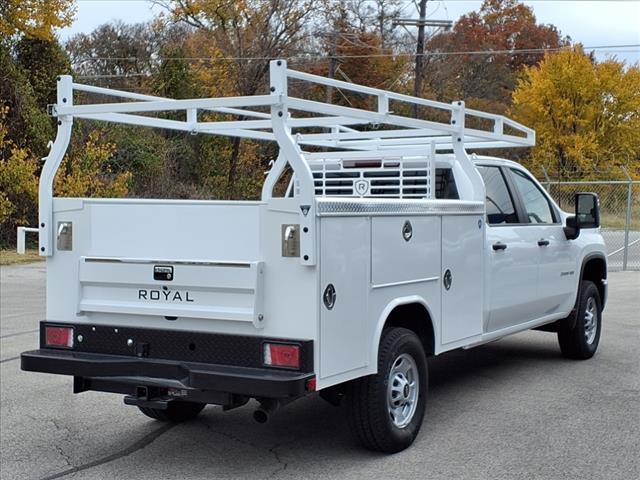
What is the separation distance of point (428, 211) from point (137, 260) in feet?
→ 6.71

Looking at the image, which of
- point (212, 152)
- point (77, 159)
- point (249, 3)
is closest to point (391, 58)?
point (249, 3)

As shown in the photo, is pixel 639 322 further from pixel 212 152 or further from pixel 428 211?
pixel 212 152

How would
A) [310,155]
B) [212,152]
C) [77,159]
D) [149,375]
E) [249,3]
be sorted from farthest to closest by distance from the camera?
[249,3], [212,152], [77,159], [310,155], [149,375]

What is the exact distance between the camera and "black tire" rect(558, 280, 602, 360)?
9.34 meters

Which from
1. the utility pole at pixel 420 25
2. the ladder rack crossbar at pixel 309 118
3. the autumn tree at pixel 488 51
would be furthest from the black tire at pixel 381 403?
Result: the autumn tree at pixel 488 51

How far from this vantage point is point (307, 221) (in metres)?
5.30

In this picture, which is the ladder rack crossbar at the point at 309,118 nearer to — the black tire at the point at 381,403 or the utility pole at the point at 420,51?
the black tire at the point at 381,403

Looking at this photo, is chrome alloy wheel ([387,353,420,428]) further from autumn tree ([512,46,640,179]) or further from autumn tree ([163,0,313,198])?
autumn tree ([163,0,313,198])

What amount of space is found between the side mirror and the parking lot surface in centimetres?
135

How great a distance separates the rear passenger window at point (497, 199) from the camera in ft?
26.4

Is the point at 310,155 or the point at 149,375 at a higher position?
the point at 310,155

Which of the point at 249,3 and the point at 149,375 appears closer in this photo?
the point at 149,375

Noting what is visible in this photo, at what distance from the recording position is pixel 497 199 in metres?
8.21

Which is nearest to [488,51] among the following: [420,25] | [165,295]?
[420,25]
